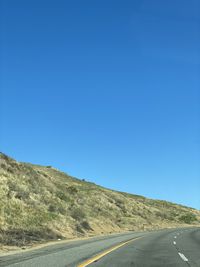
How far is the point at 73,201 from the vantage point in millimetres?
58625

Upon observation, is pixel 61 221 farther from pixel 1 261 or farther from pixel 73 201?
pixel 1 261

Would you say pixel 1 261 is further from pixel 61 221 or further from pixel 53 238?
pixel 61 221

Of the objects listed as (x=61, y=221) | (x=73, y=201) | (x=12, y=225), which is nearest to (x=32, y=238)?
(x=12, y=225)

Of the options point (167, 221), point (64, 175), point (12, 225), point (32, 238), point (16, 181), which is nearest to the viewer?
point (32, 238)

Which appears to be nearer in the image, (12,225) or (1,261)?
(1,261)

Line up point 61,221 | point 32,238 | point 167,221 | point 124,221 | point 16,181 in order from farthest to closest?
1. point 167,221
2. point 124,221
3. point 16,181
4. point 61,221
5. point 32,238

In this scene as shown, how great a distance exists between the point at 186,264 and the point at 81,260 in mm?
3786

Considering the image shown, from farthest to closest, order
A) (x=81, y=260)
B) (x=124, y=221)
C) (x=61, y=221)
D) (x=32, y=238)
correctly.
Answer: (x=124, y=221)
(x=61, y=221)
(x=32, y=238)
(x=81, y=260)

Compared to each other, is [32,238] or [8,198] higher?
[8,198]

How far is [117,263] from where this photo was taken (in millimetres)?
16438

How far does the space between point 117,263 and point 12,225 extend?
59.8ft

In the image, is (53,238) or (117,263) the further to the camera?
(53,238)

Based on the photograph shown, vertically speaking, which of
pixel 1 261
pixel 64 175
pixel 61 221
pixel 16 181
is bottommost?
pixel 1 261

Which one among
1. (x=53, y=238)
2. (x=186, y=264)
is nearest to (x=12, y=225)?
(x=53, y=238)
